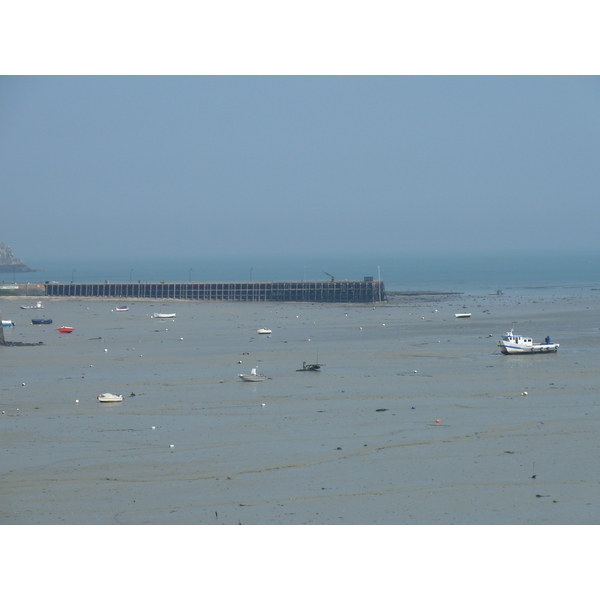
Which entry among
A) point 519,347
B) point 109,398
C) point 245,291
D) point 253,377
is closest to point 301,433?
point 109,398

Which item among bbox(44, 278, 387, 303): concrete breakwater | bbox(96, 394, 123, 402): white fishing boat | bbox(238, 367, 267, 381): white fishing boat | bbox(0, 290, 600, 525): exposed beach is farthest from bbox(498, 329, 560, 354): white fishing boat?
bbox(44, 278, 387, 303): concrete breakwater

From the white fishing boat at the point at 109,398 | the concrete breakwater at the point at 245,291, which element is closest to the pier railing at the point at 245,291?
the concrete breakwater at the point at 245,291

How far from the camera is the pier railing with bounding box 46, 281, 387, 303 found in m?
87.5

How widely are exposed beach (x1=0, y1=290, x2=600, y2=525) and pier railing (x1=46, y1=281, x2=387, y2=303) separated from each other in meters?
37.9

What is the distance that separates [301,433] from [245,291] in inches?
2695

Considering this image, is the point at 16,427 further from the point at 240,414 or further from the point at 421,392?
the point at 421,392

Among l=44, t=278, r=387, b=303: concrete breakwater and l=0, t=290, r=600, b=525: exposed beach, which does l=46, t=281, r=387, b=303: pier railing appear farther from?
l=0, t=290, r=600, b=525: exposed beach

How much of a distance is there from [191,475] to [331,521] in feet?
15.2

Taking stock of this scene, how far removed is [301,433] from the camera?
78.8 feet

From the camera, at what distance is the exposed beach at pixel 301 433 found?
57.4 ft

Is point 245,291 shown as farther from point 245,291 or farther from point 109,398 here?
point 109,398

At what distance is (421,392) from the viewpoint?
30.7 m

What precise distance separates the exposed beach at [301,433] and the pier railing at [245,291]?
124 ft

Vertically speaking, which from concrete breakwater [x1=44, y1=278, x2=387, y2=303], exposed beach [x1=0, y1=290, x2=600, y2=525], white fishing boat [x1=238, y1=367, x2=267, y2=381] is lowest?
exposed beach [x1=0, y1=290, x2=600, y2=525]
